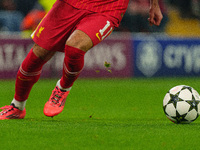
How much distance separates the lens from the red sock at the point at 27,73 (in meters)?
5.53

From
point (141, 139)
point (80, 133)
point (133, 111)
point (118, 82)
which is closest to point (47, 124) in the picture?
point (80, 133)

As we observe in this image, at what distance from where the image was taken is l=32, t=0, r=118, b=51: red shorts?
5297mm

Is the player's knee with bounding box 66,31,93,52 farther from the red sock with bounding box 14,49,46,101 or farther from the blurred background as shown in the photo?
the blurred background

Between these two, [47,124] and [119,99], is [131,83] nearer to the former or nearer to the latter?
[119,99]

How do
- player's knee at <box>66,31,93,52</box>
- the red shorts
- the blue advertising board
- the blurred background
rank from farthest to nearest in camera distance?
the blue advertising board < the blurred background < the red shorts < player's knee at <box>66,31,93,52</box>

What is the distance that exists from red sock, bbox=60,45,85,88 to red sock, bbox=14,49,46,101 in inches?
11.1

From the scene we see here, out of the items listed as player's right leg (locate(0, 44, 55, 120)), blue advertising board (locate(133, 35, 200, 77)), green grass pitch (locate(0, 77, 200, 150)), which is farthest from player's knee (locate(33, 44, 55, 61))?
blue advertising board (locate(133, 35, 200, 77))

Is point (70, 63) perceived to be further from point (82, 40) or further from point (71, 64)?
point (82, 40)

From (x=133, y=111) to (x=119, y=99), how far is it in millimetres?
1915

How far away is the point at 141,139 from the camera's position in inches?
169

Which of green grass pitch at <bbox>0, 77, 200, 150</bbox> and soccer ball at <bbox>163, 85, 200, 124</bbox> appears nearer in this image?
green grass pitch at <bbox>0, 77, 200, 150</bbox>

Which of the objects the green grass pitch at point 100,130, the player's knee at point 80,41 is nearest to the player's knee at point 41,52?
the player's knee at point 80,41

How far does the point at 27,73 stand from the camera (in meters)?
5.61

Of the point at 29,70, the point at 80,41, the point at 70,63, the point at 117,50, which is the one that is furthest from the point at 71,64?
the point at 117,50
